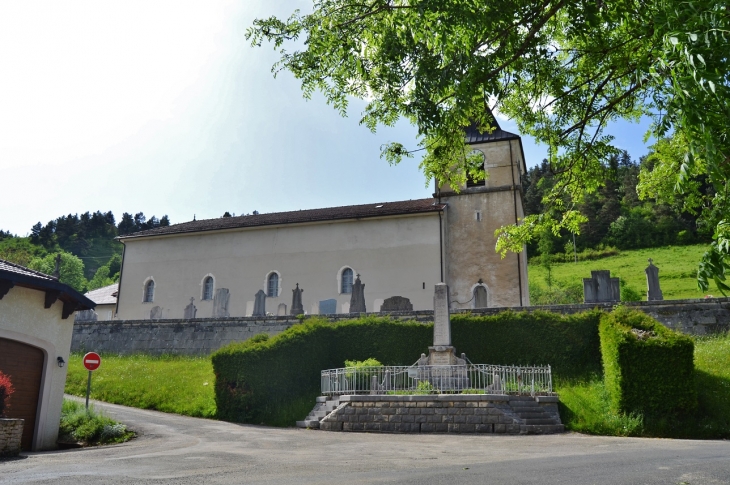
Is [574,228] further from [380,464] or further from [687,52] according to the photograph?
[687,52]

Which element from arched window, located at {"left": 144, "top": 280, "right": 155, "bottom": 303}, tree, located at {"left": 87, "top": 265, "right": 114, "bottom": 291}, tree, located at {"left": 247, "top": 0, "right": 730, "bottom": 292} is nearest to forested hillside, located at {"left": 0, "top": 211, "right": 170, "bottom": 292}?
tree, located at {"left": 87, "top": 265, "right": 114, "bottom": 291}

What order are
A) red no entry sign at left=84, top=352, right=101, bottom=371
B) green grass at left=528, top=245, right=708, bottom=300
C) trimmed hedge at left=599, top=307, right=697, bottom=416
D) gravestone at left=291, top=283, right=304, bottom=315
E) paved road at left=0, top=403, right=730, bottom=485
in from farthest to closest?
green grass at left=528, top=245, right=708, bottom=300 < gravestone at left=291, top=283, right=304, bottom=315 < red no entry sign at left=84, top=352, right=101, bottom=371 < trimmed hedge at left=599, top=307, right=697, bottom=416 < paved road at left=0, top=403, right=730, bottom=485

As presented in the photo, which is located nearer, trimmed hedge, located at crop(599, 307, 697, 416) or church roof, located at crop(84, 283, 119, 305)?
trimmed hedge, located at crop(599, 307, 697, 416)

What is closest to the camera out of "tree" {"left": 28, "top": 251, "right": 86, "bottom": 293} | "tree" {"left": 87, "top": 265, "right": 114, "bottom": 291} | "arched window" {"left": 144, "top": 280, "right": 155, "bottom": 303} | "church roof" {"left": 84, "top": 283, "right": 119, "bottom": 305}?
"arched window" {"left": 144, "top": 280, "right": 155, "bottom": 303}

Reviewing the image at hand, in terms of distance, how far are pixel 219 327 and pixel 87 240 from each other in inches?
3343

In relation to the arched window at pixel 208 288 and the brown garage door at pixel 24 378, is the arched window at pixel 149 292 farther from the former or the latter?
the brown garage door at pixel 24 378

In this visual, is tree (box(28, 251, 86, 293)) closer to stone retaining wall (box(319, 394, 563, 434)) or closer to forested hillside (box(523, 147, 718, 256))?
forested hillside (box(523, 147, 718, 256))

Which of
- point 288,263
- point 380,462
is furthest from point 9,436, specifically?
point 288,263

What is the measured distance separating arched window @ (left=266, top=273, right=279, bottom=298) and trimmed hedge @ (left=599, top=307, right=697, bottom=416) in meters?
20.9

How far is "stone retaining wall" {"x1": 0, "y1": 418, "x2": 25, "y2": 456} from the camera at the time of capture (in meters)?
10.0

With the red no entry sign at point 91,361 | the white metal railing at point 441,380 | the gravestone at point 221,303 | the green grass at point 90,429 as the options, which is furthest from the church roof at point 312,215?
the green grass at point 90,429

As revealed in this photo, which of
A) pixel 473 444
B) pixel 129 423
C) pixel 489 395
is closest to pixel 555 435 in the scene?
pixel 489 395

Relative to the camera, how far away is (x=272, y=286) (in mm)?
32531

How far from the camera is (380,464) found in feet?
26.6
